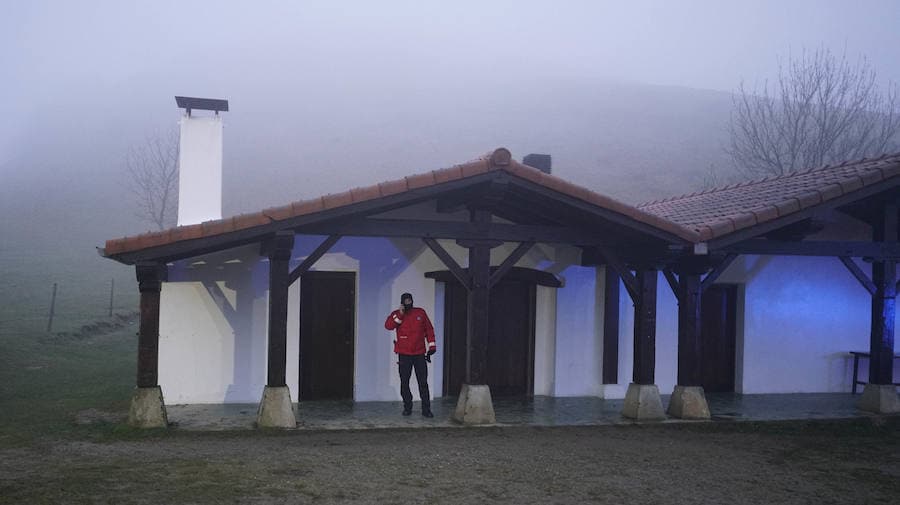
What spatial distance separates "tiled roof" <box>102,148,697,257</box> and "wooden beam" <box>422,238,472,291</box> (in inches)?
39.6

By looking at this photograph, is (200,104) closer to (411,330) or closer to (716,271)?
(411,330)

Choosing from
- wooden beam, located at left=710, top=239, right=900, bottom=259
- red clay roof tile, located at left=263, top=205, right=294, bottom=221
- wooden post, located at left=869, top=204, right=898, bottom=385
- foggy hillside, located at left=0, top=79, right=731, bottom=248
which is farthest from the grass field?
foggy hillside, located at left=0, top=79, right=731, bottom=248

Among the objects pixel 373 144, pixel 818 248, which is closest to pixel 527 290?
pixel 818 248

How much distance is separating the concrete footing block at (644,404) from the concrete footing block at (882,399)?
3424mm


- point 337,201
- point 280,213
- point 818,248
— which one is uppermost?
point 337,201

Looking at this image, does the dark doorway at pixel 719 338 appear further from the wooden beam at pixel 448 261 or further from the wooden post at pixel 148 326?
the wooden post at pixel 148 326

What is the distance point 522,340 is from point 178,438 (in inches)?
235

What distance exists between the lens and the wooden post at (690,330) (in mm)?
11336

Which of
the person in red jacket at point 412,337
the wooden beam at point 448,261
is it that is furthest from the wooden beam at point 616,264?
the person in red jacket at point 412,337

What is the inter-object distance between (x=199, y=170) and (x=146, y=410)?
5252 millimetres

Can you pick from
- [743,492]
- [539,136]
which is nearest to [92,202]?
[539,136]

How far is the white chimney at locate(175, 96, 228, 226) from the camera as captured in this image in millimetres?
13633

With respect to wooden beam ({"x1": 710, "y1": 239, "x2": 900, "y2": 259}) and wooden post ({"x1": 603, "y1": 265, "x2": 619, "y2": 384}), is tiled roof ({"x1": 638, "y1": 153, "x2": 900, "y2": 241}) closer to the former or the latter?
wooden beam ({"x1": 710, "y1": 239, "x2": 900, "y2": 259})

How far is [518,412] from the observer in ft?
38.3
